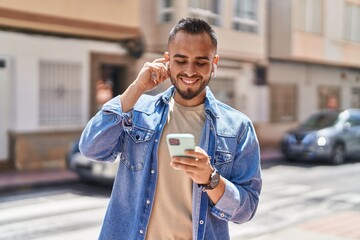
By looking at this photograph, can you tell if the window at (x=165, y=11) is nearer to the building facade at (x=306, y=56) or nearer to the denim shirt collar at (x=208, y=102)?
the building facade at (x=306, y=56)

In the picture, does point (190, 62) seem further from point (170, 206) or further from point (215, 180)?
point (170, 206)

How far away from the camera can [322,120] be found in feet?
50.8

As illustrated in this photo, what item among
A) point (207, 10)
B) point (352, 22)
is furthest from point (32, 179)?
point (352, 22)

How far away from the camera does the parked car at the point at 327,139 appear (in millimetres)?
14312

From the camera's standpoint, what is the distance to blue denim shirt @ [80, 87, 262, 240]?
198cm

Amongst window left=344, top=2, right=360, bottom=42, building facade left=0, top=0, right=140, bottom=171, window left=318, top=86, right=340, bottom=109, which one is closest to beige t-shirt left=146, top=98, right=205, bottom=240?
building facade left=0, top=0, right=140, bottom=171

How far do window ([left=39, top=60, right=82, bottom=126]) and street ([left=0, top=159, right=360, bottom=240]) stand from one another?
314 centimetres

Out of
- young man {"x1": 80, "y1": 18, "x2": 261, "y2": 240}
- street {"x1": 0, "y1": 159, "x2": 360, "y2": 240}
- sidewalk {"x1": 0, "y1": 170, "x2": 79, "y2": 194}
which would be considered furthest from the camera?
sidewalk {"x1": 0, "y1": 170, "x2": 79, "y2": 194}

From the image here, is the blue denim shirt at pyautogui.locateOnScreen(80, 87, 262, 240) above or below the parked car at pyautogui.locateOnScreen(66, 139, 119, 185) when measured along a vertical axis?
above

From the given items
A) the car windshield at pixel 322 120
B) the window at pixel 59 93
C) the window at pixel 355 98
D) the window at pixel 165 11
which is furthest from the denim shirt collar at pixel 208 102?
the window at pixel 355 98

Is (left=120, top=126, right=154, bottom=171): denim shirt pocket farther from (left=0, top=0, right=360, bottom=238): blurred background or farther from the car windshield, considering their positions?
the car windshield

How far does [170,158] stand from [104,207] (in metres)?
6.06

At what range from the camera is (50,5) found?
11508mm

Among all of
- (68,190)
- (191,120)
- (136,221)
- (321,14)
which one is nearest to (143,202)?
(136,221)
